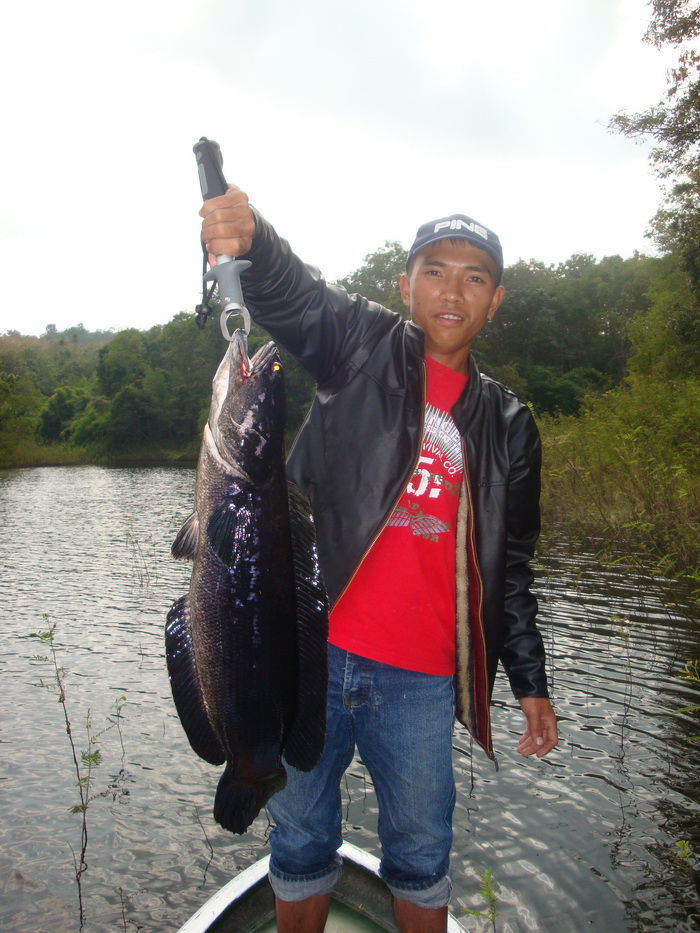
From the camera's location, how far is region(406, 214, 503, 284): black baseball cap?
2820mm

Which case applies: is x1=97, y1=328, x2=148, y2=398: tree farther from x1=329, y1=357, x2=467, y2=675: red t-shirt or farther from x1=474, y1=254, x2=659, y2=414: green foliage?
x1=329, y1=357, x2=467, y2=675: red t-shirt

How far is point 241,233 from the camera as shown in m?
2.00

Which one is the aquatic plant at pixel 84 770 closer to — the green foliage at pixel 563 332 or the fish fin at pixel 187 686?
the fish fin at pixel 187 686

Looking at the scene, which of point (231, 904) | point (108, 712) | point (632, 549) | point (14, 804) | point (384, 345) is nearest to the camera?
point (384, 345)

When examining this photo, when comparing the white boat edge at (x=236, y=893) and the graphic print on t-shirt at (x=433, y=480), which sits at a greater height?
the graphic print on t-shirt at (x=433, y=480)

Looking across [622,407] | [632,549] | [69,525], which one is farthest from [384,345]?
[69,525]

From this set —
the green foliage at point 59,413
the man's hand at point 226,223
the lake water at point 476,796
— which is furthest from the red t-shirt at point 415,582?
the green foliage at point 59,413

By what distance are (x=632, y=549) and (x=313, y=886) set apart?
36.7ft

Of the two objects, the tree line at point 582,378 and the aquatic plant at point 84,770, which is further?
the tree line at point 582,378

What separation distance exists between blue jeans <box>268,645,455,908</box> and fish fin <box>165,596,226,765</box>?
0.41 metres

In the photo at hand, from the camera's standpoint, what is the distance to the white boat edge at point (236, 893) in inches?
111

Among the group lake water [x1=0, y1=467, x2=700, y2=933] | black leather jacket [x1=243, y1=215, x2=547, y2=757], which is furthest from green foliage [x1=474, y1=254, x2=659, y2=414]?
black leather jacket [x1=243, y1=215, x2=547, y2=757]

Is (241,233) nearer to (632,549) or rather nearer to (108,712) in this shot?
(108,712)

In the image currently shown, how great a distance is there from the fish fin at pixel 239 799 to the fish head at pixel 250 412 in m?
0.93
